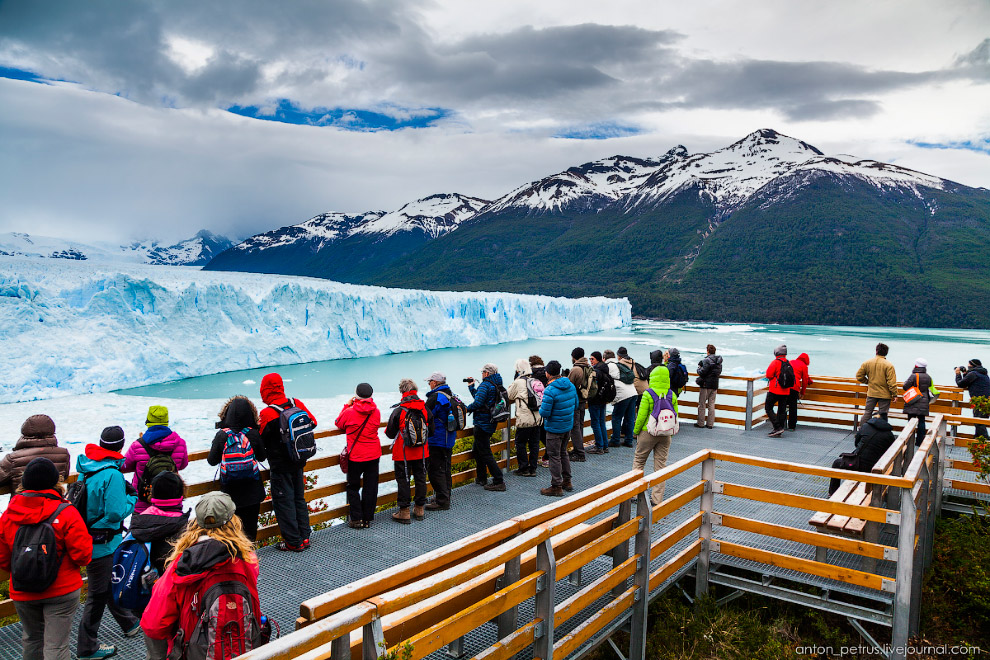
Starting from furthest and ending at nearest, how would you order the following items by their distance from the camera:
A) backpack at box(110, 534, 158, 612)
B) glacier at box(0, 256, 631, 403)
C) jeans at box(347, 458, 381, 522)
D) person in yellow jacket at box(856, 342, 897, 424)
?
glacier at box(0, 256, 631, 403) < person in yellow jacket at box(856, 342, 897, 424) < jeans at box(347, 458, 381, 522) < backpack at box(110, 534, 158, 612)

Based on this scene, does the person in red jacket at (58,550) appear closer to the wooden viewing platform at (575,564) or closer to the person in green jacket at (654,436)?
the wooden viewing platform at (575,564)

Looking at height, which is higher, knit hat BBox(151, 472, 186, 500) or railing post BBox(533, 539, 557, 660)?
knit hat BBox(151, 472, 186, 500)

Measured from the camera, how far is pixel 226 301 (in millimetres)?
24266

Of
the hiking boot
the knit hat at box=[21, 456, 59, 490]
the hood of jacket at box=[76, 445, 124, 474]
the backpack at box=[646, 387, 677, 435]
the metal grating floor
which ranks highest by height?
the knit hat at box=[21, 456, 59, 490]

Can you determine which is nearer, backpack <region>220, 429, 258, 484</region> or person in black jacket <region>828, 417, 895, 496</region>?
backpack <region>220, 429, 258, 484</region>

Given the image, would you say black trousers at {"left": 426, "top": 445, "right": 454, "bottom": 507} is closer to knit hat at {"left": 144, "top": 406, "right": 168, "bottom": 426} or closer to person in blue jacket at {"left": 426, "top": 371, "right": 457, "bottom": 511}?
person in blue jacket at {"left": 426, "top": 371, "right": 457, "bottom": 511}

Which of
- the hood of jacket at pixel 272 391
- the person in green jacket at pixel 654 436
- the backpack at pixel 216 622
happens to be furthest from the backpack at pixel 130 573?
the person in green jacket at pixel 654 436

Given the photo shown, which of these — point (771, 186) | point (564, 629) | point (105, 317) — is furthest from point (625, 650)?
point (771, 186)

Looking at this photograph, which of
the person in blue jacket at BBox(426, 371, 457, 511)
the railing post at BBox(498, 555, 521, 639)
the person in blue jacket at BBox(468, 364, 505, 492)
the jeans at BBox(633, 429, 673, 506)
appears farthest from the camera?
the person in blue jacket at BBox(468, 364, 505, 492)

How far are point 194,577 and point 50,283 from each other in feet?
75.7

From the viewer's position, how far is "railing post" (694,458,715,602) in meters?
4.07

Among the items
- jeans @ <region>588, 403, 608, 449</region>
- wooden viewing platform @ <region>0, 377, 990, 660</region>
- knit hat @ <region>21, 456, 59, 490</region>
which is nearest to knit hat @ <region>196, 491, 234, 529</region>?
wooden viewing platform @ <region>0, 377, 990, 660</region>

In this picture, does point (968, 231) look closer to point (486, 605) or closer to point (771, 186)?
point (771, 186)

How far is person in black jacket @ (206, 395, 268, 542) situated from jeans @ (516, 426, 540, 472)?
283cm
